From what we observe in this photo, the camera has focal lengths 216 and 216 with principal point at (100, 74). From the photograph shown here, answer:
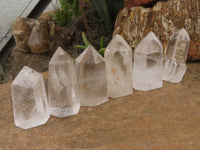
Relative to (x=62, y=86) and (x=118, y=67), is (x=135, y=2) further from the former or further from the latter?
(x=62, y=86)

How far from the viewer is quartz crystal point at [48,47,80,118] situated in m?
0.97

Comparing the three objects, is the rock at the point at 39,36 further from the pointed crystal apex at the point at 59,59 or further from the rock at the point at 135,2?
the pointed crystal apex at the point at 59,59

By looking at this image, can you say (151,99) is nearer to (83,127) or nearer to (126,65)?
(126,65)

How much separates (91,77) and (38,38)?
1.58 meters

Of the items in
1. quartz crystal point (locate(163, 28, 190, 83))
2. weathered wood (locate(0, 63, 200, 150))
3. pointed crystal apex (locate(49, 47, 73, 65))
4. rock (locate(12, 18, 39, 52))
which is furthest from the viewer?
rock (locate(12, 18, 39, 52))

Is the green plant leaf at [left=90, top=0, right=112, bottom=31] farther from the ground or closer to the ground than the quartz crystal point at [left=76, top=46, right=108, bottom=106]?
farther from the ground

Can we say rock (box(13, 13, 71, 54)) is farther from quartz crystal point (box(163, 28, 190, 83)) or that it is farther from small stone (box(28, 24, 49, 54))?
quartz crystal point (box(163, 28, 190, 83))

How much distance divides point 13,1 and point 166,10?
1.21m

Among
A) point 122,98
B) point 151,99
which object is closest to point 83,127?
point 122,98

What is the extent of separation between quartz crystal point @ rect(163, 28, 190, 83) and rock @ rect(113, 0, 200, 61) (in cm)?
34

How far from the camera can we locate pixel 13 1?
5.72 feet

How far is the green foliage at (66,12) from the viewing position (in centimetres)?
276

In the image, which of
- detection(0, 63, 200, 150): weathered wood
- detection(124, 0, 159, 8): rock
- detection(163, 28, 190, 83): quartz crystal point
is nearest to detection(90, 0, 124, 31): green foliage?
detection(124, 0, 159, 8): rock

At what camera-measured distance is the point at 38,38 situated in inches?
95.5
